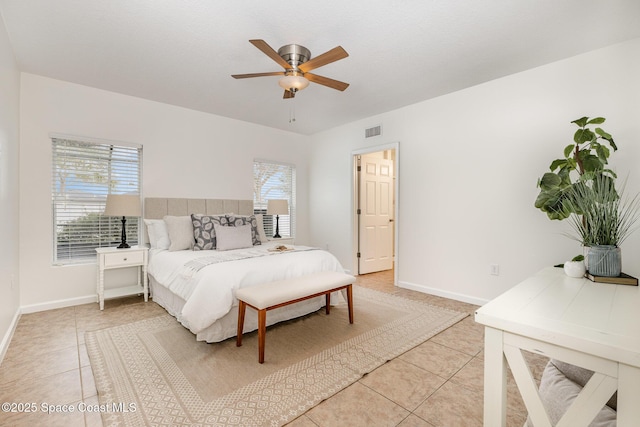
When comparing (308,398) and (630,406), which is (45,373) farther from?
(630,406)

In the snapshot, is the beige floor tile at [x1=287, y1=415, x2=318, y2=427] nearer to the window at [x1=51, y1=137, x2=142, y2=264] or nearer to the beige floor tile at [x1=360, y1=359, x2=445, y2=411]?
the beige floor tile at [x1=360, y1=359, x2=445, y2=411]

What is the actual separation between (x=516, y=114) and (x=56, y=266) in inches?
208

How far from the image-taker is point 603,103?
8.53ft

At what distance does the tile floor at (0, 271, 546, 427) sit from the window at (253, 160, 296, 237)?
281 centimetres

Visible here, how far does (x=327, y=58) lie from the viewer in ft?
7.17

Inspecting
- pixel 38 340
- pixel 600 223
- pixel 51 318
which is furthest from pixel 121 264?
pixel 600 223

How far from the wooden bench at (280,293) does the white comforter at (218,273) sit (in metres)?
0.12

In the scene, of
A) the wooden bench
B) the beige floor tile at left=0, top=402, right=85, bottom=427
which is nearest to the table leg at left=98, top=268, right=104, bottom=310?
the beige floor tile at left=0, top=402, right=85, bottom=427

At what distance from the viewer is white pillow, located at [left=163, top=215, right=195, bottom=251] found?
3422mm

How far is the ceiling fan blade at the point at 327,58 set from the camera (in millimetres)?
2065

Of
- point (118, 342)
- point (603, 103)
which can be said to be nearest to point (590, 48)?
point (603, 103)

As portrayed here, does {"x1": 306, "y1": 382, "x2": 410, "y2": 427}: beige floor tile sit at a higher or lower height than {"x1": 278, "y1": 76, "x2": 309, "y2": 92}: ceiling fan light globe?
lower

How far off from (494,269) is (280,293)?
248 centimetres

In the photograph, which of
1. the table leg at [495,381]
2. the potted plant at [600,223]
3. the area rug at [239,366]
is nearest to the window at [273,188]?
the area rug at [239,366]
